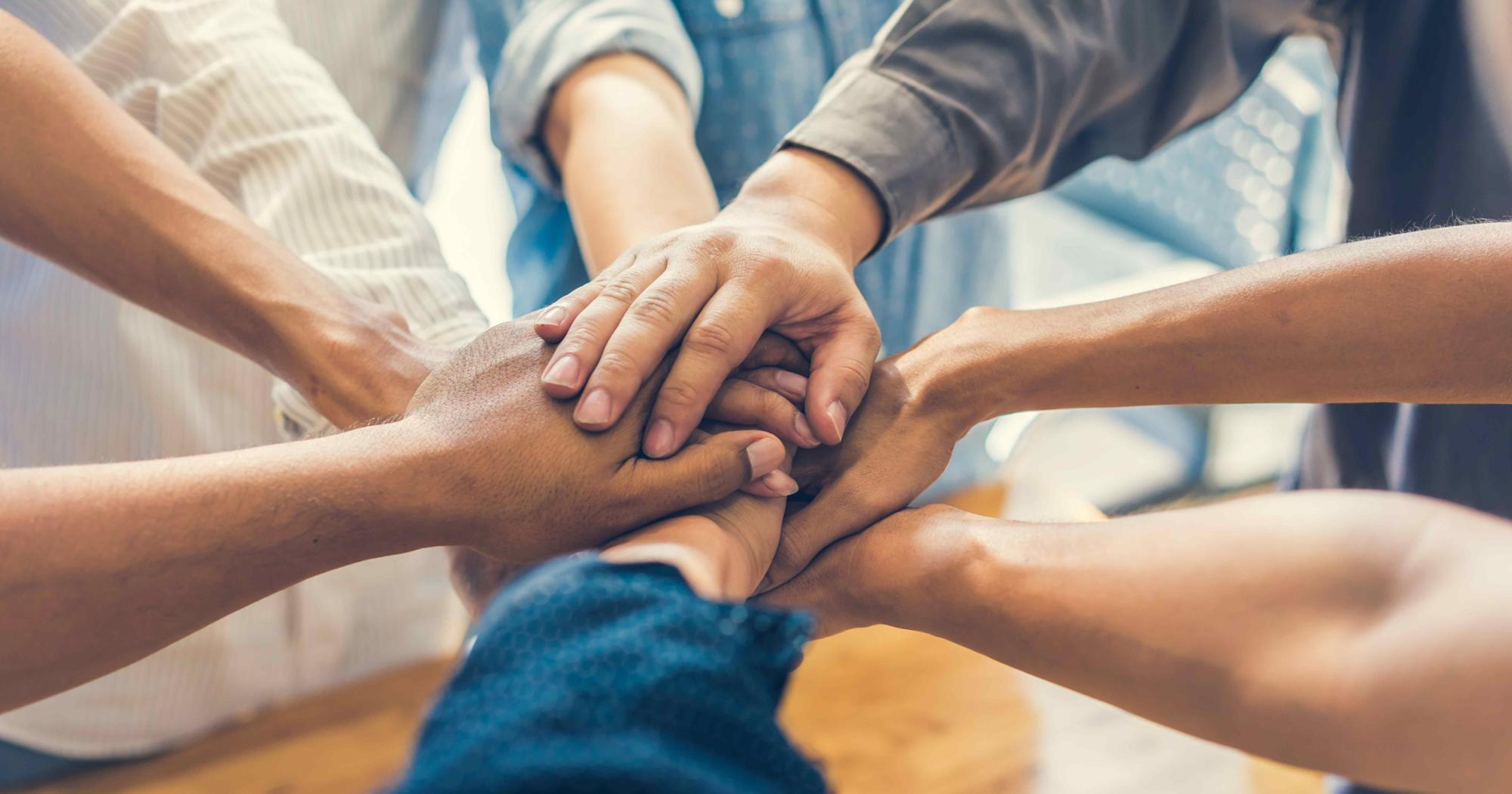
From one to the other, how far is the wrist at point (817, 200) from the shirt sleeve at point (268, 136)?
0.96 feet

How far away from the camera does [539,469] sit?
641mm

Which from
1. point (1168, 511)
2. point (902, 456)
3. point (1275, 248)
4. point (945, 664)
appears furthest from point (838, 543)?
point (1275, 248)

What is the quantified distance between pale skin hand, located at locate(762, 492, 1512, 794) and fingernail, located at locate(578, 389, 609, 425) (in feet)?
0.68

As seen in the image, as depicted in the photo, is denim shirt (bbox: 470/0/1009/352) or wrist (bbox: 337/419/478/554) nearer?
wrist (bbox: 337/419/478/554)

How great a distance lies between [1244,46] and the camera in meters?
0.91

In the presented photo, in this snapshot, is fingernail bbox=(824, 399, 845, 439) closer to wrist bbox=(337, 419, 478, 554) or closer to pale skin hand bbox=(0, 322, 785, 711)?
pale skin hand bbox=(0, 322, 785, 711)

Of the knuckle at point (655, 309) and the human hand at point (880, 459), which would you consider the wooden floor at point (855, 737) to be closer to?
the human hand at point (880, 459)

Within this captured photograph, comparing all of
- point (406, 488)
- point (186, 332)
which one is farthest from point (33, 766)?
point (406, 488)

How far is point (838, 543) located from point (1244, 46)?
590 millimetres

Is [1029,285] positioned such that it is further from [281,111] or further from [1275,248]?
[281,111]

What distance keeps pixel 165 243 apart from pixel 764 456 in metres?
0.47

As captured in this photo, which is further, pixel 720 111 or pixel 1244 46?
pixel 720 111

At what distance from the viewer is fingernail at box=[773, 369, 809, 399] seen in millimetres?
730

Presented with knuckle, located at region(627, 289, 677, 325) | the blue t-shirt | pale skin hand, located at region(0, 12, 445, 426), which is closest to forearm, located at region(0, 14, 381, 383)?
pale skin hand, located at region(0, 12, 445, 426)
